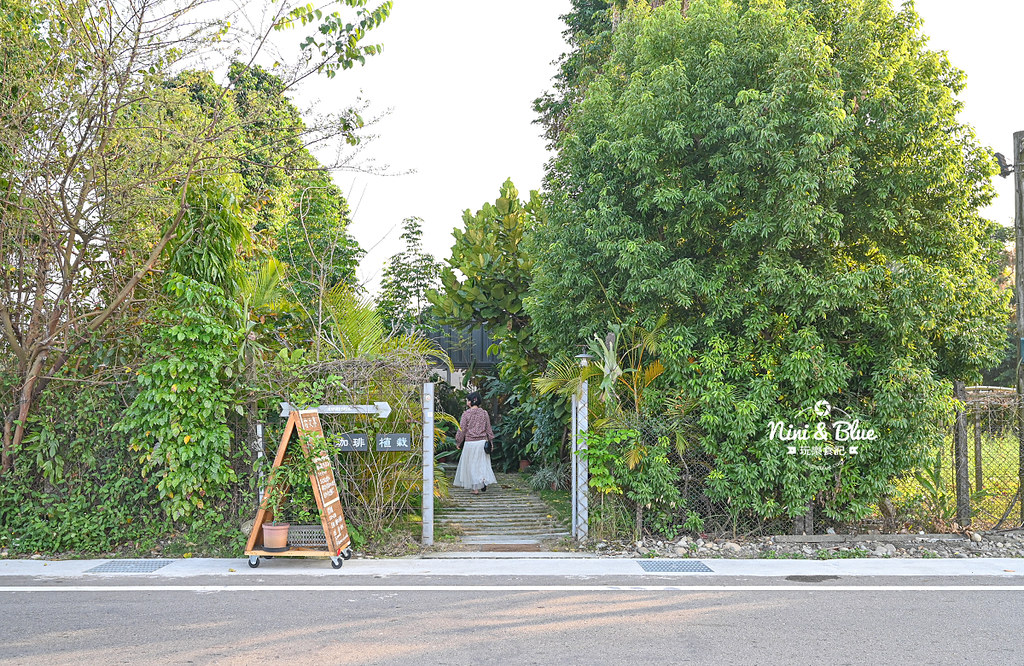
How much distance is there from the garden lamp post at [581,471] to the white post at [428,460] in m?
1.70

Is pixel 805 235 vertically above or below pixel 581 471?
above

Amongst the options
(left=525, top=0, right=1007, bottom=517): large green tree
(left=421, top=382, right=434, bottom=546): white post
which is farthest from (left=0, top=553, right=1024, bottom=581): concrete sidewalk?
(left=525, top=0, right=1007, bottom=517): large green tree

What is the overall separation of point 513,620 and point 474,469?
24.0 ft

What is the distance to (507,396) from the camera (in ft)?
59.1

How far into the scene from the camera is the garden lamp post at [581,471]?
9.23 meters

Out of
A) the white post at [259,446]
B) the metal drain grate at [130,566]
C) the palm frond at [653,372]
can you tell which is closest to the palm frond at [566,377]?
the palm frond at [653,372]

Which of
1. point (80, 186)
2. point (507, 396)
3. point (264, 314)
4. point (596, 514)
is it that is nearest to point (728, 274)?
point (596, 514)

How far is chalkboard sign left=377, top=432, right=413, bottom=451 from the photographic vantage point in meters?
8.91

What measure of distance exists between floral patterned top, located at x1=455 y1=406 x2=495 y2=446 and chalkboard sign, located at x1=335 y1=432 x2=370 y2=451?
4874mm

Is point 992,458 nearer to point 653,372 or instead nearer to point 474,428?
point 653,372

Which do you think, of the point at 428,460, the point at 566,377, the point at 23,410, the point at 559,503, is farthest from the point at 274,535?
the point at 559,503

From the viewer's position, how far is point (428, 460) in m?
9.02

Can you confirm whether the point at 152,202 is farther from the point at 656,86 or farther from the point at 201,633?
the point at 656,86

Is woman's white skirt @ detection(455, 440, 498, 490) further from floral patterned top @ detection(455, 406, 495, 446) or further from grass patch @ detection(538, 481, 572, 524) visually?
grass patch @ detection(538, 481, 572, 524)
